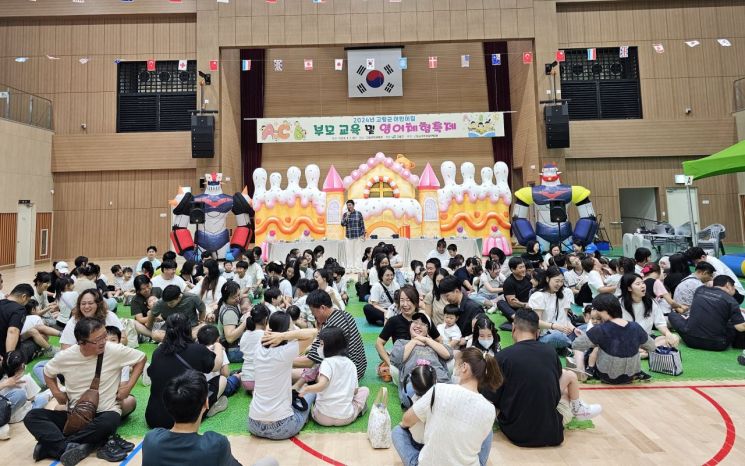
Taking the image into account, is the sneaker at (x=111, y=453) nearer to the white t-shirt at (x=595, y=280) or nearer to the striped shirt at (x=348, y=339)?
the striped shirt at (x=348, y=339)

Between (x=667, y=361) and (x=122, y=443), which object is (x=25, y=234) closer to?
(x=122, y=443)

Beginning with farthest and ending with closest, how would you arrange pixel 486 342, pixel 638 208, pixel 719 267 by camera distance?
pixel 638 208, pixel 719 267, pixel 486 342

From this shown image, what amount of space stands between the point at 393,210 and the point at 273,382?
32.1ft

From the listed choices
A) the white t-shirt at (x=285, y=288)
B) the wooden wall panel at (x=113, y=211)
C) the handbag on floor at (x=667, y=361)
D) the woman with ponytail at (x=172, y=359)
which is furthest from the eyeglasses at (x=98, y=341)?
the wooden wall panel at (x=113, y=211)

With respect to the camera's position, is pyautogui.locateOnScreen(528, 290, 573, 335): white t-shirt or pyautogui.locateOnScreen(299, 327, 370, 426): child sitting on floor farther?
pyautogui.locateOnScreen(528, 290, 573, 335): white t-shirt

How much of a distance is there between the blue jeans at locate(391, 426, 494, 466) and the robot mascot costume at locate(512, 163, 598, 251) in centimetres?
997

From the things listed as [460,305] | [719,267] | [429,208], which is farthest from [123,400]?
[429,208]

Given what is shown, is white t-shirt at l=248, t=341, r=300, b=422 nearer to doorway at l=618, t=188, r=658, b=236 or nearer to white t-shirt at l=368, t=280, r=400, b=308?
white t-shirt at l=368, t=280, r=400, b=308

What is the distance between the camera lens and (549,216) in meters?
12.2

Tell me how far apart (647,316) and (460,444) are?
9.84 feet

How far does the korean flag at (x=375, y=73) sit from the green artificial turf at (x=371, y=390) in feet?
43.8

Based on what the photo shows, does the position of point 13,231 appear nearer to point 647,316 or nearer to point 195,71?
point 195,71

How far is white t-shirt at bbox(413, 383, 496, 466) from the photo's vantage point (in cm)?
199

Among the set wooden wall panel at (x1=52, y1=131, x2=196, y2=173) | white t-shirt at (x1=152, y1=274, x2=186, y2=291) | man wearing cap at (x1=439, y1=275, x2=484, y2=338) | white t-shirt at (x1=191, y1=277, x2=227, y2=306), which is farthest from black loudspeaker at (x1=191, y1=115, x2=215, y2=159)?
man wearing cap at (x1=439, y1=275, x2=484, y2=338)
